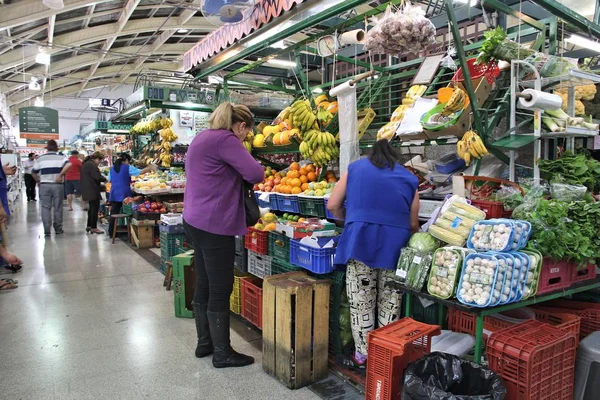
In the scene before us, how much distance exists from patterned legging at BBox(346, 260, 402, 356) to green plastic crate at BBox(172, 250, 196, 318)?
177 cm

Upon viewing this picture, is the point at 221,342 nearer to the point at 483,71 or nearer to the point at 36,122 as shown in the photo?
the point at 483,71

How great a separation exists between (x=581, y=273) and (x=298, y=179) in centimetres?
238

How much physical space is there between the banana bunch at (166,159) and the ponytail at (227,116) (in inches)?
228

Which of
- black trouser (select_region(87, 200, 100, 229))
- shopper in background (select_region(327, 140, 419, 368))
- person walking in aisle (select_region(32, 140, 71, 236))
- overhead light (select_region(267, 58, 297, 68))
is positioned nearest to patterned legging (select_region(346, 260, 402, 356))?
shopper in background (select_region(327, 140, 419, 368))

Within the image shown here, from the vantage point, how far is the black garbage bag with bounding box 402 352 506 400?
199 centimetres

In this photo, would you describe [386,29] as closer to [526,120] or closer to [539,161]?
[526,120]

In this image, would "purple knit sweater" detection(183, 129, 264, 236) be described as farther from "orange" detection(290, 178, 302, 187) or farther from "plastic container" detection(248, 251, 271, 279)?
"orange" detection(290, 178, 302, 187)

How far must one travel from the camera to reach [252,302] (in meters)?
3.78

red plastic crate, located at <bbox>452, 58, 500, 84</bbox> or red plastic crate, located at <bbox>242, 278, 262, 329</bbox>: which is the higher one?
red plastic crate, located at <bbox>452, 58, 500, 84</bbox>

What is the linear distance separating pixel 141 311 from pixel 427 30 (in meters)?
3.52

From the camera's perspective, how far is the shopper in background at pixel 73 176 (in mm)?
12008

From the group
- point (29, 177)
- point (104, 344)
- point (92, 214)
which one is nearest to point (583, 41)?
point (104, 344)

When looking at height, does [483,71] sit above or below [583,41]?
below

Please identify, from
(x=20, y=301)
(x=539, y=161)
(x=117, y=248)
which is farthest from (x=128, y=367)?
(x=117, y=248)
